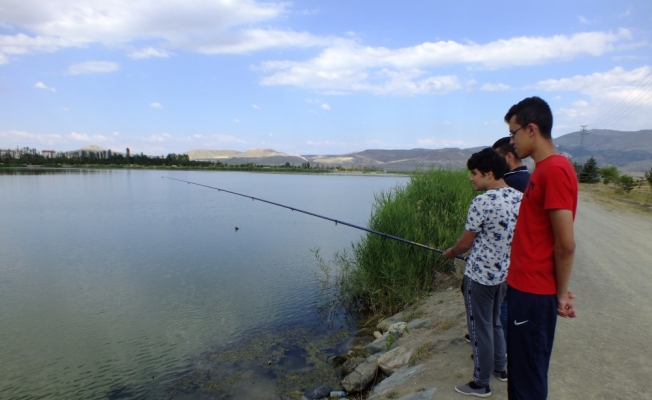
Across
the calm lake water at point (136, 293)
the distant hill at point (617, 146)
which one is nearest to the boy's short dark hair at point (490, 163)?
the calm lake water at point (136, 293)

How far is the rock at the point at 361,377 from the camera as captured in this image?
5.19 meters

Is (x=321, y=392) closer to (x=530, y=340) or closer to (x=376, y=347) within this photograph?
(x=376, y=347)

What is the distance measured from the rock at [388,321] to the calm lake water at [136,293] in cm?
136

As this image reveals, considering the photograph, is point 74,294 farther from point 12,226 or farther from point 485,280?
point 12,226

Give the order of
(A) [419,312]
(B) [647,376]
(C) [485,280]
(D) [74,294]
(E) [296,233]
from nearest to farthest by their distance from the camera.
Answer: (C) [485,280]
(B) [647,376]
(A) [419,312]
(D) [74,294]
(E) [296,233]

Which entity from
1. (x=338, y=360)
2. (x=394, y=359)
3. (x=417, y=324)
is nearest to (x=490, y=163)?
(x=394, y=359)

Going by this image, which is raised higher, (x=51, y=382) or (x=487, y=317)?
(x=487, y=317)

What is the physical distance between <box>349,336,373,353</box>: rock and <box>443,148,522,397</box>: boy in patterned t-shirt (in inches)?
129

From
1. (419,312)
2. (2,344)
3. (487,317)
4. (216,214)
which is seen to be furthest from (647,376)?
(216,214)

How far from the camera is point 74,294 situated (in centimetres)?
913

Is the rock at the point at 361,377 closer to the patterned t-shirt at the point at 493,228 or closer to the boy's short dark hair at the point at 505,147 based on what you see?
the patterned t-shirt at the point at 493,228

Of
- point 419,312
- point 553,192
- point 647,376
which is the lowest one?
point 419,312

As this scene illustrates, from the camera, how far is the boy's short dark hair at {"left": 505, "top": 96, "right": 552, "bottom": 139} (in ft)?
7.36

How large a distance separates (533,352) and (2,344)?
802cm
